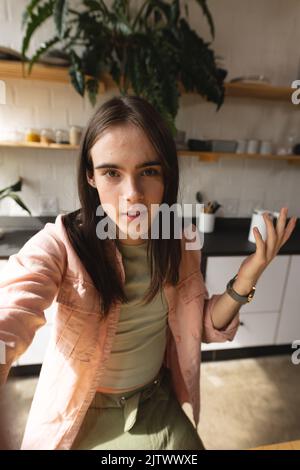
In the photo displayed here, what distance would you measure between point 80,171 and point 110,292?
323 millimetres

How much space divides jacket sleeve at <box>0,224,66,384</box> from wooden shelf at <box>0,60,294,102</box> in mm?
1105

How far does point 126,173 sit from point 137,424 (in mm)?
637

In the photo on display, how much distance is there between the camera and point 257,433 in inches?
51.3

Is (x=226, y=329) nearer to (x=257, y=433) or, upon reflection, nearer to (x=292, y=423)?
(x=257, y=433)

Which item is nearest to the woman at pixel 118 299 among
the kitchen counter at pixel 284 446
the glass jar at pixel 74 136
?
the kitchen counter at pixel 284 446

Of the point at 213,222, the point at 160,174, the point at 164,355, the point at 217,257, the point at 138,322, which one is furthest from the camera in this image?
the point at 213,222

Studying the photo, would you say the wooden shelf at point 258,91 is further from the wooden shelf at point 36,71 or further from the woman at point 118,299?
the woman at point 118,299

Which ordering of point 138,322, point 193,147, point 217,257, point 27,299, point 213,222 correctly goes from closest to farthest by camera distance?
point 27,299, point 138,322, point 217,257, point 193,147, point 213,222

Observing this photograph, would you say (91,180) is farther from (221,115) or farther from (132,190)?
(221,115)

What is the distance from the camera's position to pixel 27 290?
54 cm

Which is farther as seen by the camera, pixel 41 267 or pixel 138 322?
pixel 138 322

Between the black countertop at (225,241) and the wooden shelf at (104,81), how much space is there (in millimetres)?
835

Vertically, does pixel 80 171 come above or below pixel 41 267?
above

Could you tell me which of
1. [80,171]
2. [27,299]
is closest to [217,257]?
[80,171]
